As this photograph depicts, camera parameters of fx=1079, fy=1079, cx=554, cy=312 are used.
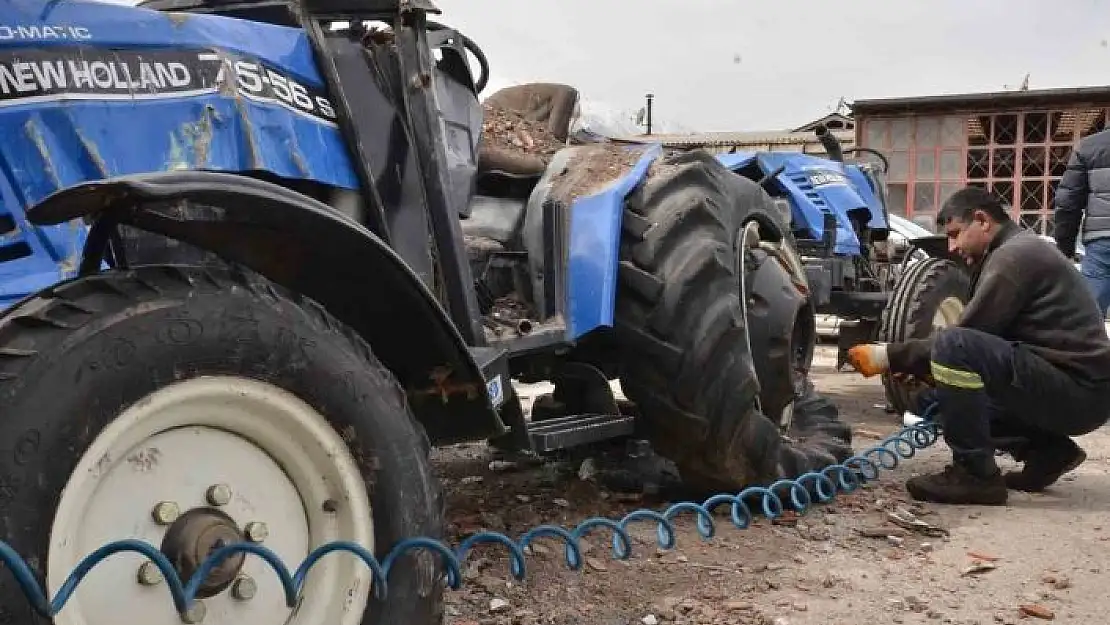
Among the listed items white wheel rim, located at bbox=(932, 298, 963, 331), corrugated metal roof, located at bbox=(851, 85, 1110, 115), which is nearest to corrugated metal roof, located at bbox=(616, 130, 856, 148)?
corrugated metal roof, located at bbox=(851, 85, 1110, 115)

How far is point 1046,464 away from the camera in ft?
15.6

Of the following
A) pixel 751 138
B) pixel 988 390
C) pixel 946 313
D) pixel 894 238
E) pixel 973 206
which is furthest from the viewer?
pixel 751 138

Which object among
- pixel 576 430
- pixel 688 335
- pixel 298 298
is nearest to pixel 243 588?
pixel 298 298

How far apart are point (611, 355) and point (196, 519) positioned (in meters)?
2.18

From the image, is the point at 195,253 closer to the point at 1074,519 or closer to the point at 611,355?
the point at 611,355

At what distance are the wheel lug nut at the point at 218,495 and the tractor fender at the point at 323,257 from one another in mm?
503

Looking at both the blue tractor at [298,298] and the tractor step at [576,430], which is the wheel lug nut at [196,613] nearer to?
the blue tractor at [298,298]

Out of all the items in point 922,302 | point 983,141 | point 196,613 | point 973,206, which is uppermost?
point 983,141

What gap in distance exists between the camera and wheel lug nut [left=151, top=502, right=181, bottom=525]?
191 cm

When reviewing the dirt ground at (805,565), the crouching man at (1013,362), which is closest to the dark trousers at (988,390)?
the crouching man at (1013,362)

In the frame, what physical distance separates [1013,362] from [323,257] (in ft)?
10.7

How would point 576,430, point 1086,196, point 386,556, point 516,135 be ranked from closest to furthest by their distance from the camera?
point 386,556 → point 576,430 → point 516,135 → point 1086,196

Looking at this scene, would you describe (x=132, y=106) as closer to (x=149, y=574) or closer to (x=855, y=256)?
(x=149, y=574)

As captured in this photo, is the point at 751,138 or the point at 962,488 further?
the point at 751,138
